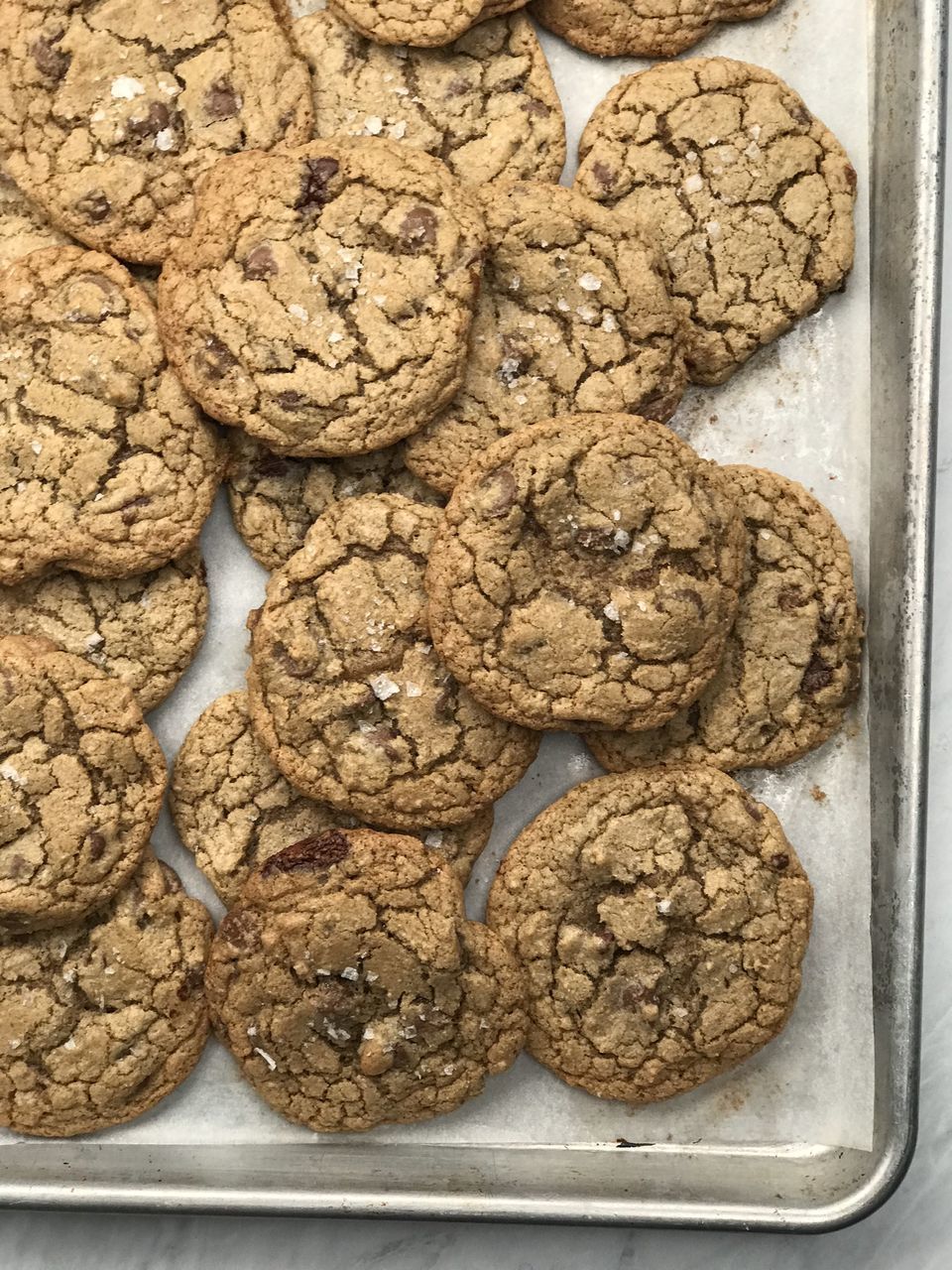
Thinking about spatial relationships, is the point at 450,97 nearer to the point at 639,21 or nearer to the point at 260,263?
the point at 639,21

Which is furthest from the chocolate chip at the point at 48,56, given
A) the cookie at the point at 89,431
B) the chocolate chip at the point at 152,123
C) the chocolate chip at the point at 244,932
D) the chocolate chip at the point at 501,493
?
the chocolate chip at the point at 244,932

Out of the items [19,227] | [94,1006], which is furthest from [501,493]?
[94,1006]

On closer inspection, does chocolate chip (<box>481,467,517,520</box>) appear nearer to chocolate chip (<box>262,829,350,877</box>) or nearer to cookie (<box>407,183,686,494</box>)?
cookie (<box>407,183,686,494</box>)

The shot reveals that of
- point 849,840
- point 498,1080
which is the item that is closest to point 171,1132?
point 498,1080

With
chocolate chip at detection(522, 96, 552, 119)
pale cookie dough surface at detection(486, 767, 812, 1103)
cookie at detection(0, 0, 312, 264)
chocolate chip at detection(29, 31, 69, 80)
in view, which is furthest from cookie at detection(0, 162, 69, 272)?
pale cookie dough surface at detection(486, 767, 812, 1103)

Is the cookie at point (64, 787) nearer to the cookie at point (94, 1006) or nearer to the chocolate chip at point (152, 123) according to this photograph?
the cookie at point (94, 1006)

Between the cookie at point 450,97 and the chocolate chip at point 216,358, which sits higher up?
the cookie at point 450,97

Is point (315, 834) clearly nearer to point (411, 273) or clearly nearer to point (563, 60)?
point (411, 273)
